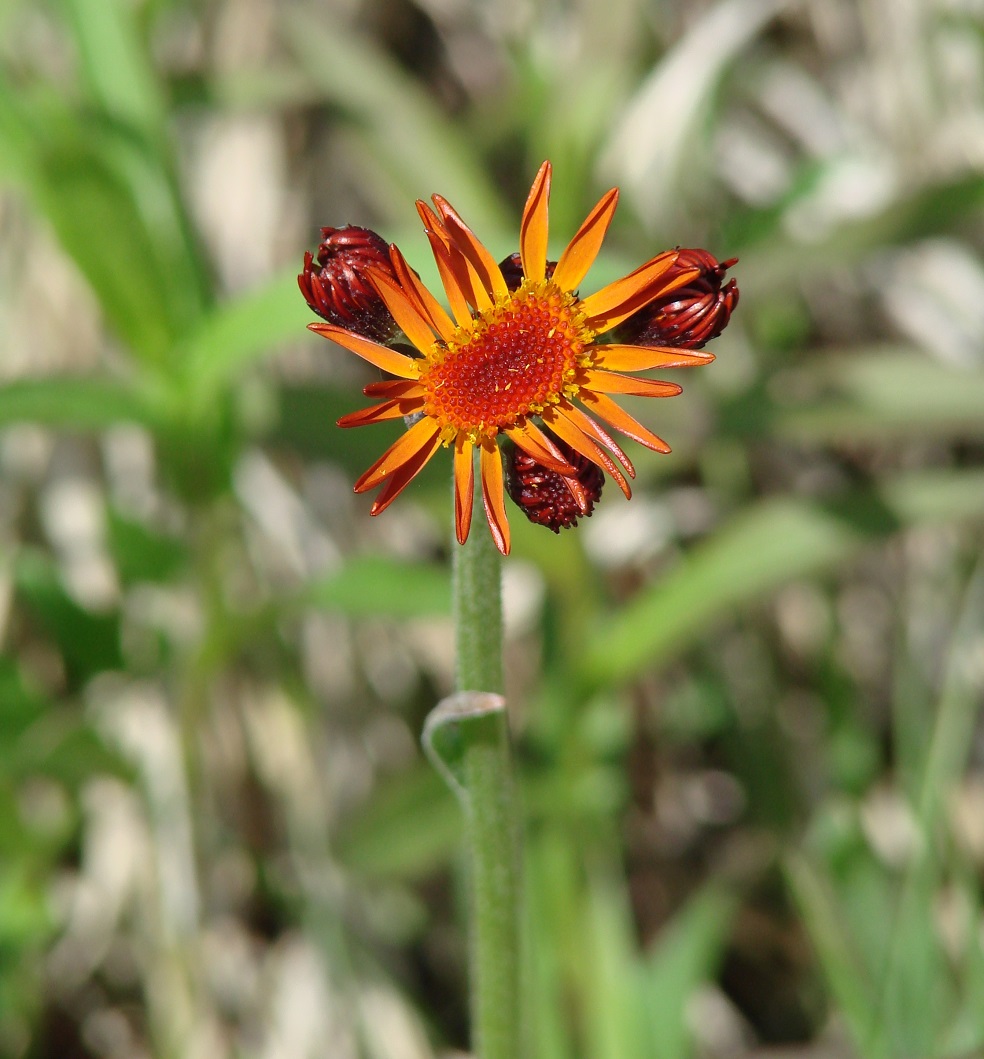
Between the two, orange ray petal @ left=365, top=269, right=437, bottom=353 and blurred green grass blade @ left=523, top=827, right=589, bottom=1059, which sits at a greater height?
orange ray petal @ left=365, top=269, right=437, bottom=353

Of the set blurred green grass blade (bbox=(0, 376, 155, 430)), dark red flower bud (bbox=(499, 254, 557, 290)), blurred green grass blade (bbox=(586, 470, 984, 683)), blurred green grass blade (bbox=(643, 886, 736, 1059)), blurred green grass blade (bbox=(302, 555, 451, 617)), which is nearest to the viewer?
dark red flower bud (bbox=(499, 254, 557, 290))

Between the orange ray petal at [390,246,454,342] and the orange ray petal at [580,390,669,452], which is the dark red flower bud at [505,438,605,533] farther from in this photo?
the orange ray petal at [390,246,454,342]

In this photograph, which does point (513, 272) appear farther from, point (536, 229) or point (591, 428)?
point (591, 428)

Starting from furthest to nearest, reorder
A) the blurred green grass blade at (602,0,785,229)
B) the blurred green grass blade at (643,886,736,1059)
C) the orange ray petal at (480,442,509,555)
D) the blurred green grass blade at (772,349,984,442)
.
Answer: the blurred green grass blade at (602,0,785,229), the blurred green grass blade at (772,349,984,442), the blurred green grass blade at (643,886,736,1059), the orange ray petal at (480,442,509,555)

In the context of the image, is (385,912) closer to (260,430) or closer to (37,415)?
(260,430)

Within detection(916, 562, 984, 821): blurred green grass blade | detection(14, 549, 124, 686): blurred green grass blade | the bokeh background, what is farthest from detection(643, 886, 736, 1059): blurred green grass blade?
detection(14, 549, 124, 686): blurred green grass blade

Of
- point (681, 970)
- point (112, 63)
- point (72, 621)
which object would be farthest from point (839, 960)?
point (112, 63)

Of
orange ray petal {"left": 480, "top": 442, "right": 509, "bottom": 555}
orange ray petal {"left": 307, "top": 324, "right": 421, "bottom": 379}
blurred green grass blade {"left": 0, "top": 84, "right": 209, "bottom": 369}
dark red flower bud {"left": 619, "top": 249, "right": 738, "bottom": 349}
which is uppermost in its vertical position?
blurred green grass blade {"left": 0, "top": 84, "right": 209, "bottom": 369}

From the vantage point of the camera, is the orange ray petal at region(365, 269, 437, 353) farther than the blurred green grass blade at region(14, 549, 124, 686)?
No

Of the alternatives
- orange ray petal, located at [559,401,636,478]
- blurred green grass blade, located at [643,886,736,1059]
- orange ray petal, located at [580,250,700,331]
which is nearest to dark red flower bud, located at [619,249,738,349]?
orange ray petal, located at [580,250,700,331]

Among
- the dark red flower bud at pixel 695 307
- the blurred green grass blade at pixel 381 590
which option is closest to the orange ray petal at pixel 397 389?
the dark red flower bud at pixel 695 307
